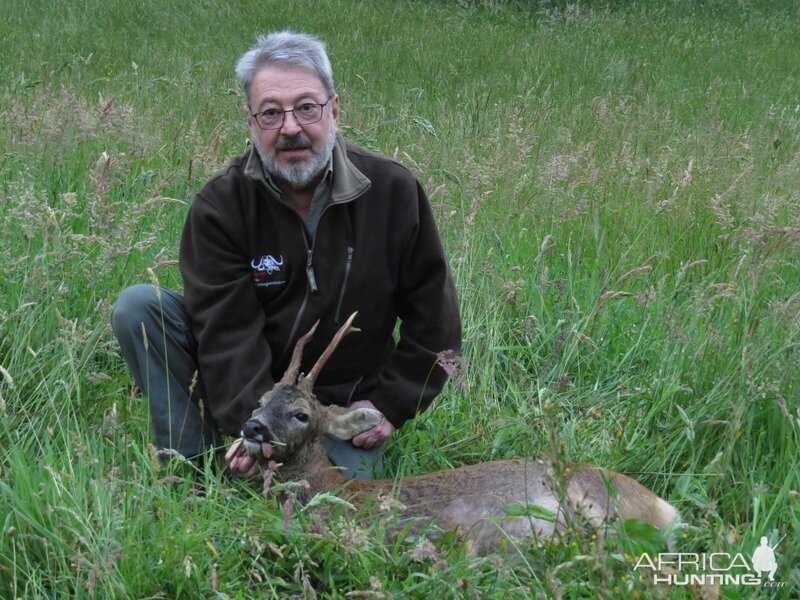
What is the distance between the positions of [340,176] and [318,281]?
0.42 m

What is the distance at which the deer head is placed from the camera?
3.34m

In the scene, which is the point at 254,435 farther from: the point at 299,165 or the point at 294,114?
the point at 294,114

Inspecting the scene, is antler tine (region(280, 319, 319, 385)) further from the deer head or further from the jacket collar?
the jacket collar

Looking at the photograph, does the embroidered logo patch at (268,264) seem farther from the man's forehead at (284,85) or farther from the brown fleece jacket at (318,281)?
the man's forehead at (284,85)

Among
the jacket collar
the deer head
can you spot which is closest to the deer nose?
the deer head

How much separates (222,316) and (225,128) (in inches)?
126

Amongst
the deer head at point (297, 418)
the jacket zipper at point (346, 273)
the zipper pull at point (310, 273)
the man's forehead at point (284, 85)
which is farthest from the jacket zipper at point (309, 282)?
the man's forehead at point (284, 85)

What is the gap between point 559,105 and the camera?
27.4 ft

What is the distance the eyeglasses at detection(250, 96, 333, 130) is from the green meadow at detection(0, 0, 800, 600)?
2.03ft

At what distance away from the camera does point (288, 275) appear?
12.3 feet

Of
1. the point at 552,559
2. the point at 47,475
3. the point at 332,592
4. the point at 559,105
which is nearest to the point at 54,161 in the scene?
the point at 47,475

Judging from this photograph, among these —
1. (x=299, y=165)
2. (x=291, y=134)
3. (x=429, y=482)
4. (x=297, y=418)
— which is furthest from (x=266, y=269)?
(x=429, y=482)

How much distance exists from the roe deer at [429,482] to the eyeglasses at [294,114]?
885mm

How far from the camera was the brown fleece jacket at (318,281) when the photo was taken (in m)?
3.69
